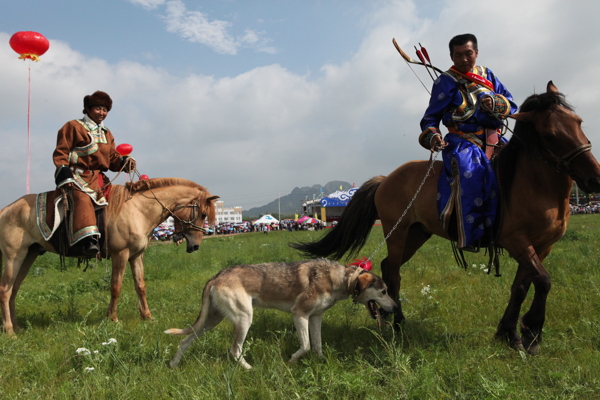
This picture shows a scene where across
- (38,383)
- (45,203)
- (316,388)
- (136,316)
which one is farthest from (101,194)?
(316,388)

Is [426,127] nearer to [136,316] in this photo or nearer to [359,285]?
[359,285]

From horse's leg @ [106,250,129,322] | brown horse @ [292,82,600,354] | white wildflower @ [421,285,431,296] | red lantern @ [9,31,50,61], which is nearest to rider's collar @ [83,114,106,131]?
horse's leg @ [106,250,129,322]

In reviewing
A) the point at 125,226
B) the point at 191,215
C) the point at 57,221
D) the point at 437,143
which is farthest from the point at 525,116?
the point at 57,221

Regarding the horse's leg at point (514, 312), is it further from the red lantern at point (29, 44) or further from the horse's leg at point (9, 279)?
the red lantern at point (29, 44)

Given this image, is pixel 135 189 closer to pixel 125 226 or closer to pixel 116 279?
pixel 125 226

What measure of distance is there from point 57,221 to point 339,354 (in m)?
4.80

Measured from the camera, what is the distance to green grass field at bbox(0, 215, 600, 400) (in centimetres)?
373

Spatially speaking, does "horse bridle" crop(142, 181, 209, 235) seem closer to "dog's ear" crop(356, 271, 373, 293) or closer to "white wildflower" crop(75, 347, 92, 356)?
"white wildflower" crop(75, 347, 92, 356)

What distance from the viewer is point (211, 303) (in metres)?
4.84

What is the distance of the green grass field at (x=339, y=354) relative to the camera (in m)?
3.73

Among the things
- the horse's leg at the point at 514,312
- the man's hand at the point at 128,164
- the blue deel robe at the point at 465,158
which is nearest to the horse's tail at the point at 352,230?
the blue deel robe at the point at 465,158

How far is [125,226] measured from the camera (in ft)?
22.7

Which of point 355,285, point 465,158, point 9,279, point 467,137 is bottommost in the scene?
point 9,279

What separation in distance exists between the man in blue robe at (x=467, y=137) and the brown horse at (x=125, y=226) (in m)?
3.88
